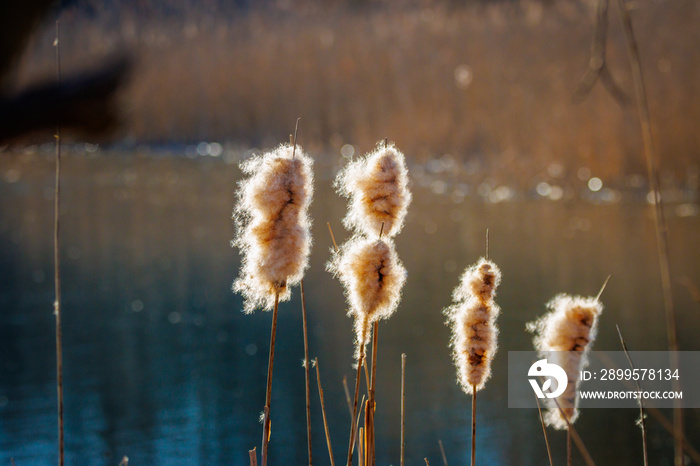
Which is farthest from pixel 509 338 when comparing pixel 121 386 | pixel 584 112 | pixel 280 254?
pixel 584 112

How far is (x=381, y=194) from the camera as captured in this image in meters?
1.48

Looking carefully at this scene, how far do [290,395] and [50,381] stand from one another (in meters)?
2.73

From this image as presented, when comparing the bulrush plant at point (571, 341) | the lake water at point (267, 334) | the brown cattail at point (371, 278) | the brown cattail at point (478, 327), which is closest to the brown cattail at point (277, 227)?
the brown cattail at point (371, 278)

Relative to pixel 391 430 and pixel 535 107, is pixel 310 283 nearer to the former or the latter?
pixel 391 430

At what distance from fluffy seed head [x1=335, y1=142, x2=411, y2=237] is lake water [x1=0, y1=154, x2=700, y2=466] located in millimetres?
2062

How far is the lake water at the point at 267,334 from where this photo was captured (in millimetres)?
7227

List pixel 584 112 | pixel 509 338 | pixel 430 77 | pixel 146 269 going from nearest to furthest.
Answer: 1. pixel 509 338
2. pixel 146 269
3. pixel 584 112
4. pixel 430 77

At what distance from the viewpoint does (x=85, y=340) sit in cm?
954

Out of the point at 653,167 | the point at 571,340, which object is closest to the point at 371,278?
the point at 571,340

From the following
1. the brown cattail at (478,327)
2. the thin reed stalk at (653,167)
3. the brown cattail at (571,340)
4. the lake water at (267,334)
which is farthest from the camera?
the lake water at (267,334)

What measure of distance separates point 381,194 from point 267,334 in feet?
28.6

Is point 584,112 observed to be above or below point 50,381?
above

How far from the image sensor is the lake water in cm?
723

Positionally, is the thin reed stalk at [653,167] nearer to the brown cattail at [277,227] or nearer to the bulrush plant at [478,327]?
the bulrush plant at [478,327]
